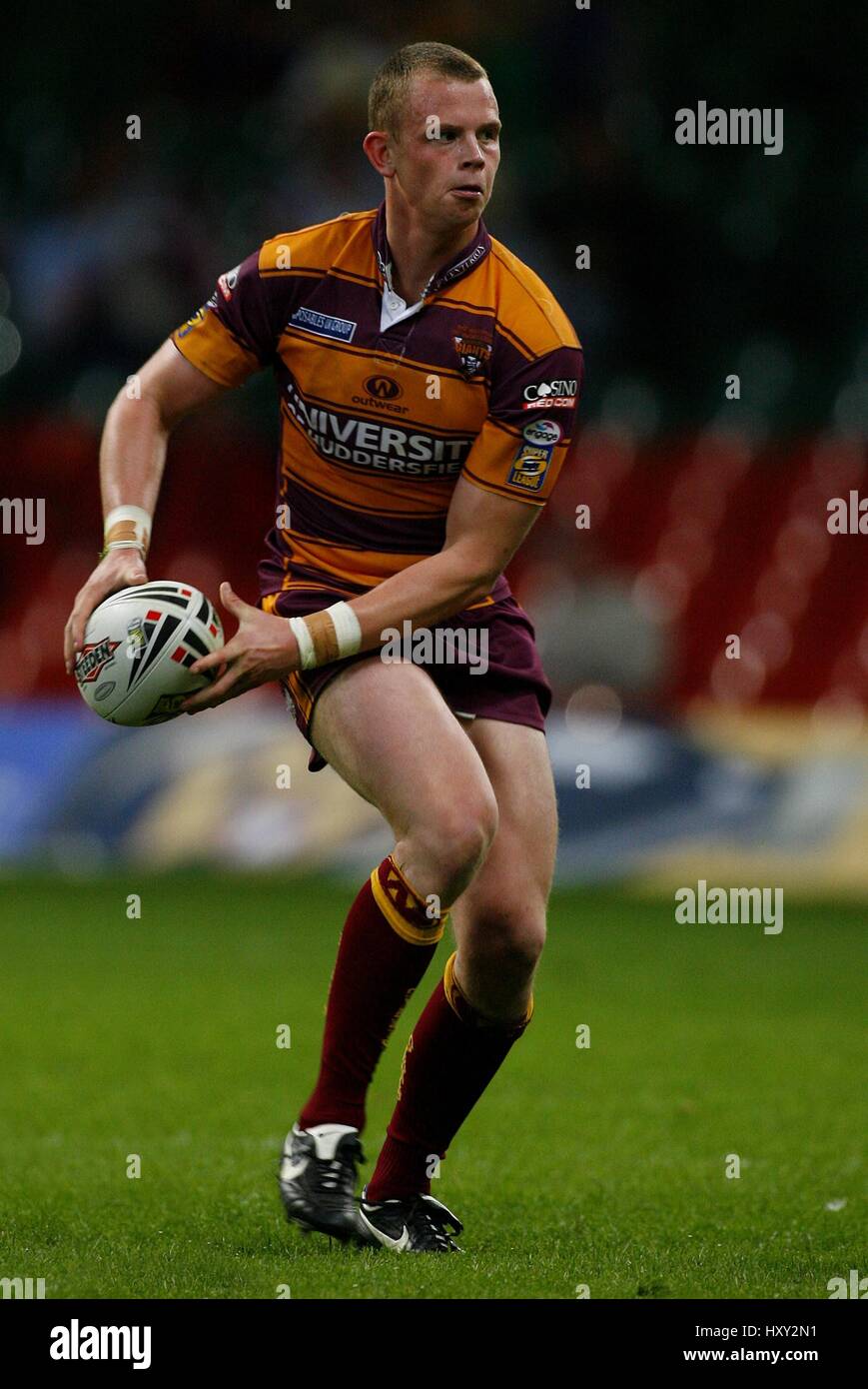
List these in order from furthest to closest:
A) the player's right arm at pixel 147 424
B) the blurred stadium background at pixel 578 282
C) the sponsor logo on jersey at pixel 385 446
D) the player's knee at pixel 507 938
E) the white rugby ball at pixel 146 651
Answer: the blurred stadium background at pixel 578 282, the player's right arm at pixel 147 424, the sponsor logo on jersey at pixel 385 446, the player's knee at pixel 507 938, the white rugby ball at pixel 146 651

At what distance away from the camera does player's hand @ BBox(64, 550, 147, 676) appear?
4.10 metres

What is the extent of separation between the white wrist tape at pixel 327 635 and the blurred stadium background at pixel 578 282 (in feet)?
22.6

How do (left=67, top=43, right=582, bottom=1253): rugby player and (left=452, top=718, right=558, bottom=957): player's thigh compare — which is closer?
(left=67, top=43, right=582, bottom=1253): rugby player

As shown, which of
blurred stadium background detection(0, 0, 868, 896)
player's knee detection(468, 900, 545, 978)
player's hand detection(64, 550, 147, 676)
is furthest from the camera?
blurred stadium background detection(0, 0, 868, 896)

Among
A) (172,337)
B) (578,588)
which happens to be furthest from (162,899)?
(172,337)

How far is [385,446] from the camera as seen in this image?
433 centimetres

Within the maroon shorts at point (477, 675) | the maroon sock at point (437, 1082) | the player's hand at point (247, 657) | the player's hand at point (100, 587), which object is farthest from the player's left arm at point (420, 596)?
the maroon sock at point (437, 1082)

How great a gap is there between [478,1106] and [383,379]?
249 centimetres

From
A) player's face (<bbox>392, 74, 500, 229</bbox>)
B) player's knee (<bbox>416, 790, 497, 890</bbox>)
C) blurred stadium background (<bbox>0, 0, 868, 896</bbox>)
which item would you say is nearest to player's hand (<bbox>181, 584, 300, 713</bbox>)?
player's knee (<bbox>416, 790, 497, 890</bbox>)

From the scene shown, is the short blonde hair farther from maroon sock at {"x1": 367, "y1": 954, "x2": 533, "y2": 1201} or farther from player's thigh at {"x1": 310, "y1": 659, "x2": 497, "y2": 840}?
maroon sock at {"x1": 367, "y1": 954, "x2": 533, "y2": 1201}

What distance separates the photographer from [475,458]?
4.26 metres

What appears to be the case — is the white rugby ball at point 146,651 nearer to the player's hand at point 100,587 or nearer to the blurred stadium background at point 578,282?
the player's hand at point 100,587

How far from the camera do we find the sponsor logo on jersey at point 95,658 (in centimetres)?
401

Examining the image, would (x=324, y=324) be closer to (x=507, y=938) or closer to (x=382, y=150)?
(x=382, y=150)
